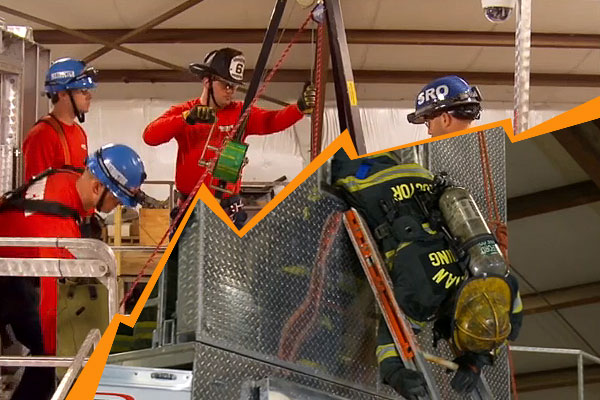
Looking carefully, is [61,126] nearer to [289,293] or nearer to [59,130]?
[59,130]

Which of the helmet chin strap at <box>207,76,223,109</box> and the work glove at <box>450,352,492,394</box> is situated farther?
the helmet chin strap at <box>207,76,223,109</box>

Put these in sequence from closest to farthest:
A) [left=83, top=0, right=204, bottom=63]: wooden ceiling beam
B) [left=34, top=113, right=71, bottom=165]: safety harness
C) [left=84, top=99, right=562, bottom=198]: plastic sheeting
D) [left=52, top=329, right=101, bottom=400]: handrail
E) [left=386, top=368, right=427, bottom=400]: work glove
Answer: [left=52, top=329, right=101, bottom=400]: handrail → [left=386, top=368, right=427, bottom=400]: work glove → [left=34, top=113, right=71, bottom=165]: safety harness → [left=83, top=0, right=204, bottom=63]: wooden ceiling beam → [left=84, top=99, right=562, bottom=198]: plastic sheeting

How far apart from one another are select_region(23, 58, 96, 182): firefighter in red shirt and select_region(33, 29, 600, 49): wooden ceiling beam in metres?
5.84

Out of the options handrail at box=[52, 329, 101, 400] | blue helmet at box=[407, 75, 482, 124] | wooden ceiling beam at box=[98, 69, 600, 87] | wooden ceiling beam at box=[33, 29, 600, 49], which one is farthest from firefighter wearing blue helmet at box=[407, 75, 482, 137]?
wooden ceiling beam at box=[98, 69, 600, 87]

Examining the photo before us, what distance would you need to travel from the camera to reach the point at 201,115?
5203 millimetres

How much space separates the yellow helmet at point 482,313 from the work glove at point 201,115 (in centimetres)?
241

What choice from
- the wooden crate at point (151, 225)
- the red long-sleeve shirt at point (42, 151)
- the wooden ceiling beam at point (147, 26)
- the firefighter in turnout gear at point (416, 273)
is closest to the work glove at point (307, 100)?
the red long-sleeve shirt at point (42, 151)

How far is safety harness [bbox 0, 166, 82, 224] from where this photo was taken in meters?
4.54

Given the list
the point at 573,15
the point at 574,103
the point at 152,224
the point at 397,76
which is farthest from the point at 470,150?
the point at 574,103

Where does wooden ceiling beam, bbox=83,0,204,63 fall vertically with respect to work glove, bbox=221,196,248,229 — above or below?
above

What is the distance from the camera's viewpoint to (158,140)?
553 centimetres

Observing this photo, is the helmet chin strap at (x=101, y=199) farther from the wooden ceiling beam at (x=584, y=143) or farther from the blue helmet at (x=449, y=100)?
the wooden ceiling beam at (x=584, y=143)

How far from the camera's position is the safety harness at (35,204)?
4539mm

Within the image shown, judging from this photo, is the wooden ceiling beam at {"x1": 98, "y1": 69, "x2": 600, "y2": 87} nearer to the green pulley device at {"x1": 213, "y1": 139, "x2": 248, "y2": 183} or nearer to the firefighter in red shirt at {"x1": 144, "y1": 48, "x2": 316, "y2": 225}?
the firefighter in red shirt at {"x1": 144, "y1": 48, "x2": 316, "y2": 225}
